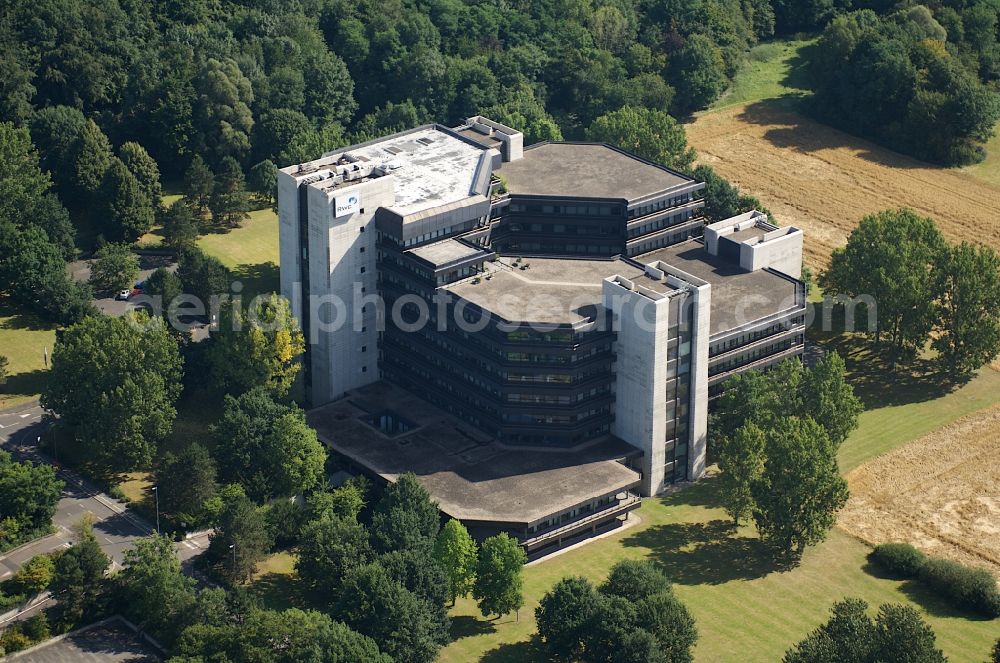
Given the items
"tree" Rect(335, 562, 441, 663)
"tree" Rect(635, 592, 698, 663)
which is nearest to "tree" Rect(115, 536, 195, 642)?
"tree" Rect(335, 562, 441, 663)

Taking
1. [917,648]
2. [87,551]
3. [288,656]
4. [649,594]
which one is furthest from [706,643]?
[87,551]

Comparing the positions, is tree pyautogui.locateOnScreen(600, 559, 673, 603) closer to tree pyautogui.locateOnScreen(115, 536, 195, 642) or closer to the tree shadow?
the tree shadow

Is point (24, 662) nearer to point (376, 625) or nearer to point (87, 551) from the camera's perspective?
point (87, 551)

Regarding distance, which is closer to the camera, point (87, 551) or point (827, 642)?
point (827, 642)

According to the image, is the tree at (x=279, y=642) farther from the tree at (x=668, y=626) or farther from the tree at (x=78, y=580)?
the tree at (x=668, y=626)

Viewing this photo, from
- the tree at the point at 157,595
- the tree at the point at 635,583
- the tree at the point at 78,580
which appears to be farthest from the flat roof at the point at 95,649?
the tree at the point at 635,583

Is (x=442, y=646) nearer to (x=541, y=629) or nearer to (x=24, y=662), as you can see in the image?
(x=541, y=629)
